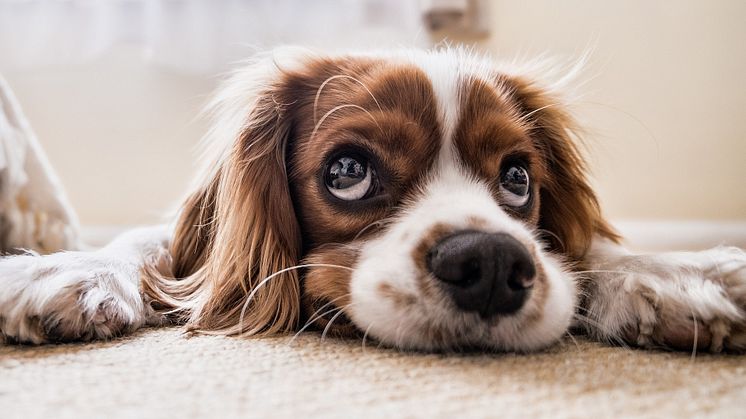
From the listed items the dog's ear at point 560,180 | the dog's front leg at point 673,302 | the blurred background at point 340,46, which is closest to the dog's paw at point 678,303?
the dog's front leg at point 673,302

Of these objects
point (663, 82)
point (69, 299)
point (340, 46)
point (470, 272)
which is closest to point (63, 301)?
point (69, 299)

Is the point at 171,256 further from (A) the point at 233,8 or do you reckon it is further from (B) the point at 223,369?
(A) the point at 233,8

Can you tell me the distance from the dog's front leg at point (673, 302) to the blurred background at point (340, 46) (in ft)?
5.71

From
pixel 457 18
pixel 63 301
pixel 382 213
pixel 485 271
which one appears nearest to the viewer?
pixel 485 271

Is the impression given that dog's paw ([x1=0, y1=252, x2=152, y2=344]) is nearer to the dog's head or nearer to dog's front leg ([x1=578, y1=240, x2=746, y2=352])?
the dog's head

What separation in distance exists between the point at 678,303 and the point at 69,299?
0.98 metres

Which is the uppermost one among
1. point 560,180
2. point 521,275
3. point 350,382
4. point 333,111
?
point 333,111

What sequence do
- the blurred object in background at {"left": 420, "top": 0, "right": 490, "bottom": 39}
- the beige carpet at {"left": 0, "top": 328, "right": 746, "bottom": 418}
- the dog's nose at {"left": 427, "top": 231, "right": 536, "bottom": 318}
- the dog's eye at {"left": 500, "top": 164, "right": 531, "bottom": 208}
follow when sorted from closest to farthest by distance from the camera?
1. the beige carpet at {"left": 0, "top": 328, "right": 746, "bottom": 418}
2. the dog's nose at {"left": 427, "top": 231, "right": 536, "bottom": 318}
3. the dog's eye at {"left": 500, "top": 164, "right": 531, "bottom": 208}
4. the blurred object in background at {"left": 420, "top": 0, "right": 490, "bottom": 39}

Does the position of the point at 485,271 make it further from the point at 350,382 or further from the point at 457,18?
the point at 457,18

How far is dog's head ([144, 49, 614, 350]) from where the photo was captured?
99 cm

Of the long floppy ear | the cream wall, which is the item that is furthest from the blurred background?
the long floppy ear

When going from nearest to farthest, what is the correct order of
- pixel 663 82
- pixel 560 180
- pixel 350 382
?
pixel 350 382, pixel 560 180, pixel 663 82

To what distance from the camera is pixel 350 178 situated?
1243 mm

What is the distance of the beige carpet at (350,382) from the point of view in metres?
0.72
